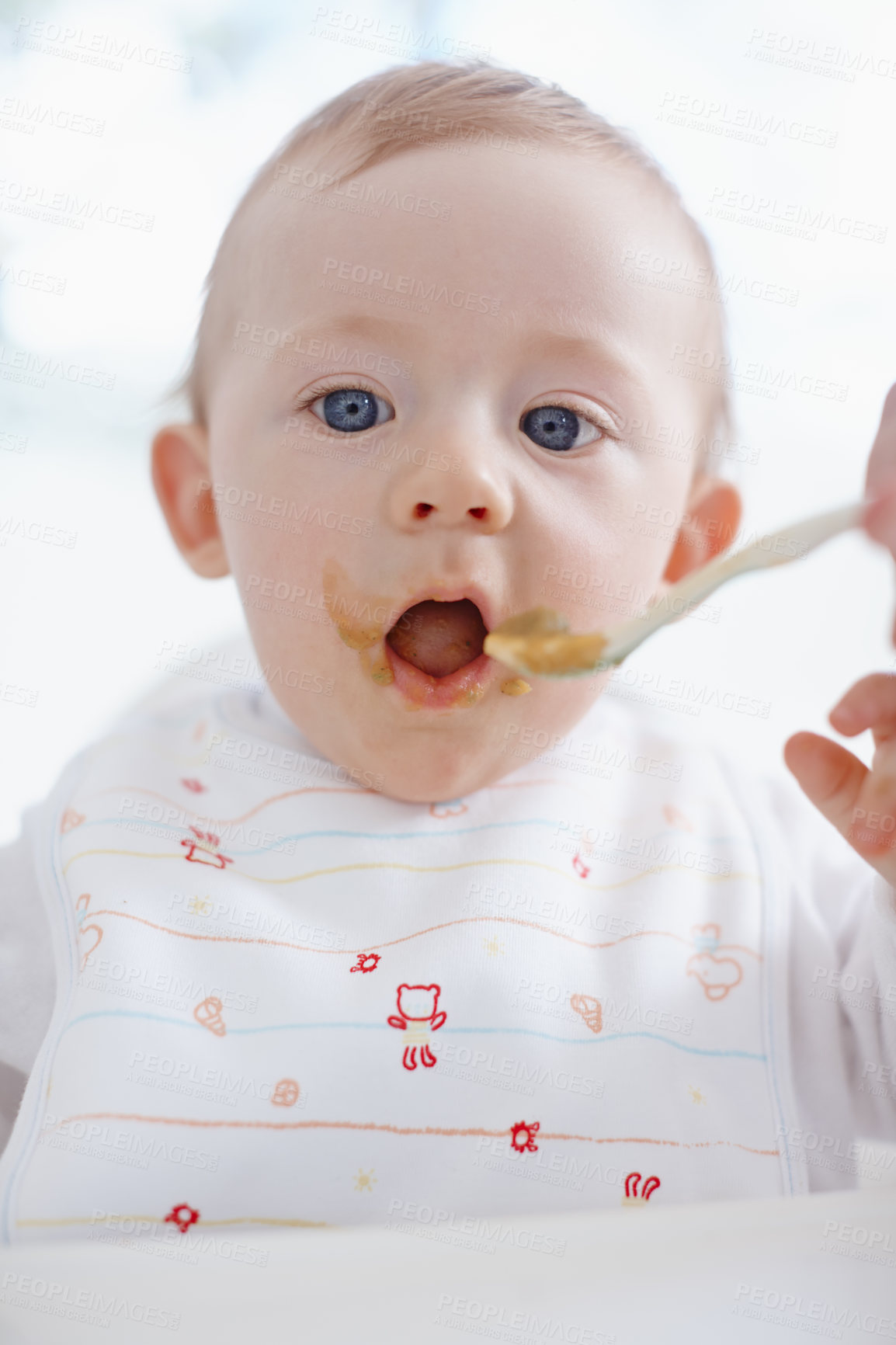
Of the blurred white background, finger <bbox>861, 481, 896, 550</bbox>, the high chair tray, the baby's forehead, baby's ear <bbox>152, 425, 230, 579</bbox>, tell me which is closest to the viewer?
the high chair tray

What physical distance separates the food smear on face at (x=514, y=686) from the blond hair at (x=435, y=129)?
398 mm

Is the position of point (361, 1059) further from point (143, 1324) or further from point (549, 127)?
point (549, 127)

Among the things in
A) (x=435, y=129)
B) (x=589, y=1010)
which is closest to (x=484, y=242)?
(x=435, y=129)

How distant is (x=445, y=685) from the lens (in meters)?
0.90

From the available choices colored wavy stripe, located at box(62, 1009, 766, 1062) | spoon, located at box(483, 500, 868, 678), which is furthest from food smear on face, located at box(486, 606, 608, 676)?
colored wavy stripe, located at box(62, 1009, 766, 1062)

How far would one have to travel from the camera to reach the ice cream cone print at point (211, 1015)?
0.87 meters

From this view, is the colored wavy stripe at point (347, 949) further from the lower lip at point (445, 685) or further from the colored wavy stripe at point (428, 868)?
the lower lip at point (445, 685)

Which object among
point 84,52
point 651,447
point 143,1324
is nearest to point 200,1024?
point 143,1324

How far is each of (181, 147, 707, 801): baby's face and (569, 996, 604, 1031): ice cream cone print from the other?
0.21 meters

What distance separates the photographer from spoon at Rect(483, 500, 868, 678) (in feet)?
2.08

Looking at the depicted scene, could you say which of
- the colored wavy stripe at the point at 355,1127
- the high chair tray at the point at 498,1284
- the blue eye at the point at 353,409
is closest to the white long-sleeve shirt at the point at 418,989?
the colored wavy stripe at the point at 355,1127

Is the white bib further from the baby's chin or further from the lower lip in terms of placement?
the lower lip

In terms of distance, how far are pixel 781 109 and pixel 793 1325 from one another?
1.43m

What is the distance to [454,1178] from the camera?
2.65ft
